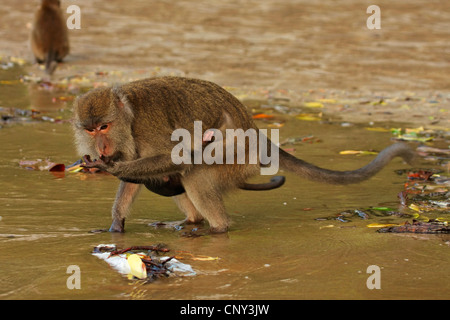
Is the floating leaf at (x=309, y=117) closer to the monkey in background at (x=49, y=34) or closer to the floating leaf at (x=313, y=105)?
the floating leaf at (x=313, y=105)

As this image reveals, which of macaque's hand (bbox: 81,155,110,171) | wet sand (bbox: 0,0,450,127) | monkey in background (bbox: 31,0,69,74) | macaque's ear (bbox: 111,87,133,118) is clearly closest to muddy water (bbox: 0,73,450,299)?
macaque's hand (bbox: 81,155,110,171)

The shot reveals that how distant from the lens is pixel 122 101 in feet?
Answer: 17.8

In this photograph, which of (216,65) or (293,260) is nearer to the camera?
(293,260)

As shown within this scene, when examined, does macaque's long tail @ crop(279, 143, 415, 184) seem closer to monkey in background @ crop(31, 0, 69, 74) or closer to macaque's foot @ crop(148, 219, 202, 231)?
macaque's foot @ crop(148, 219, 202, 231)

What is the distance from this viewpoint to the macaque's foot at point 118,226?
221 inches

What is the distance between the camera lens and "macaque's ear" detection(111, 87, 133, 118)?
17.7 ft

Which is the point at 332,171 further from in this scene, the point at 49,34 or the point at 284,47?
the point at 49,34

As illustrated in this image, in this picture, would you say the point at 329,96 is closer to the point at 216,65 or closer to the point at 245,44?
the point at 216,65

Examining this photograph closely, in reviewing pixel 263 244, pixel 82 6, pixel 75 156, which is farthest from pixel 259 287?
pixel 82 6

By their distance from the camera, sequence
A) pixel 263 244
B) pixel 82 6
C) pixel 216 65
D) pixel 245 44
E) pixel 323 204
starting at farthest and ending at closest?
1. pixel 82 6
2. pixel 245 44
3. pixel 216 65
4. pixel 323 204
5. pixel 263 244

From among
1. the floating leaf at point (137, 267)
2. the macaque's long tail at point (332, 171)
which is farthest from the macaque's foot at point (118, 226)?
the macaque's long tail at point (332, 171)

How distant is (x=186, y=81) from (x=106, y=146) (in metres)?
0.98

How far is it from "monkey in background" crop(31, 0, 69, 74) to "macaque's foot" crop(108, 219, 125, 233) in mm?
8412
